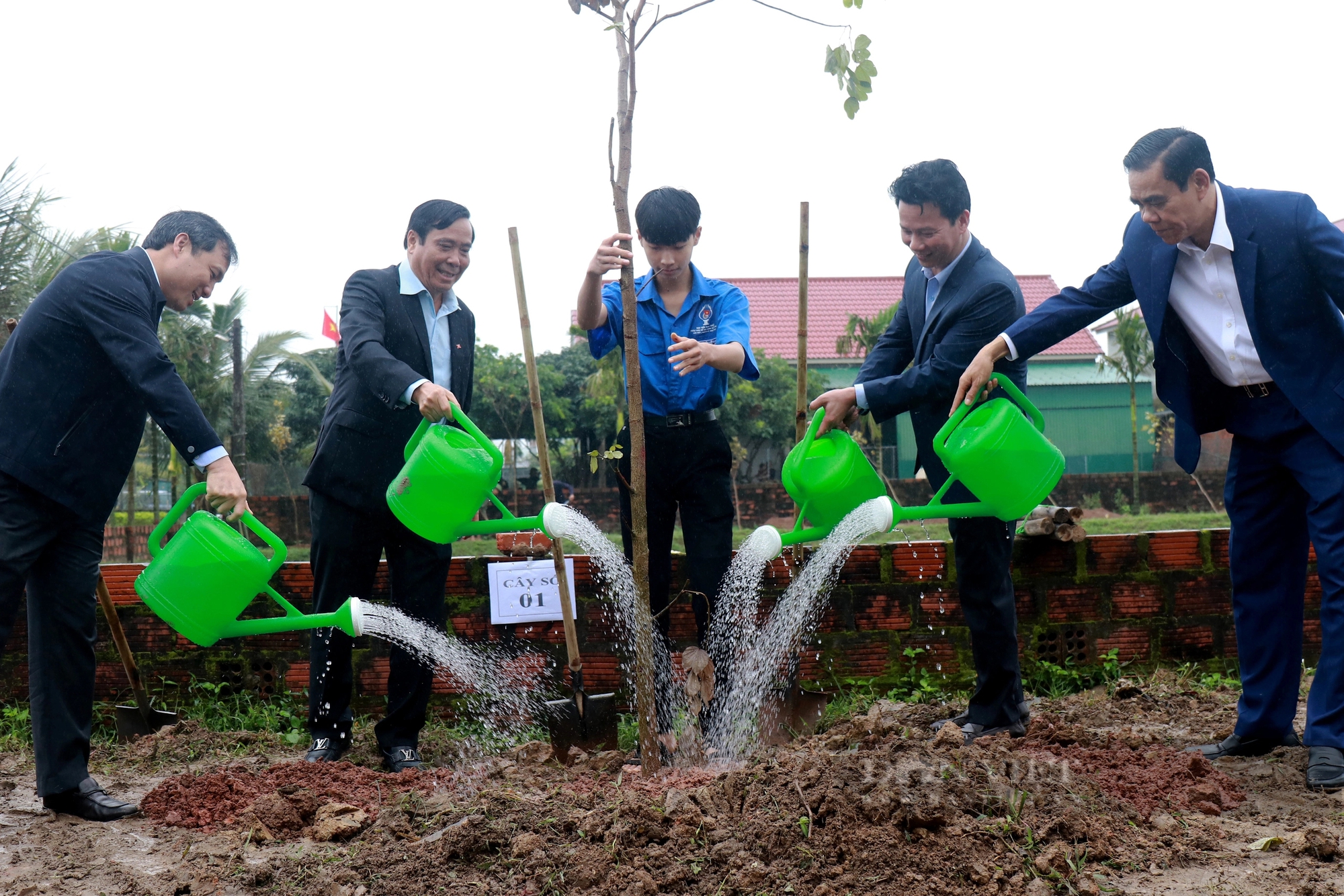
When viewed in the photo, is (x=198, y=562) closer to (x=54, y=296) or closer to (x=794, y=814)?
(x=54, y=296)

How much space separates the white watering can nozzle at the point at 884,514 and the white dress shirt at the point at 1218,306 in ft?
2.06

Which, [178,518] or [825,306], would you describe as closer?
[178,518]

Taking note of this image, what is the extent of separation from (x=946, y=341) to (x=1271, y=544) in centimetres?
110

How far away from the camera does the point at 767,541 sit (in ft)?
8.71

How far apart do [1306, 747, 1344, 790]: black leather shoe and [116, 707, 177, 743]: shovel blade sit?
3687 mm

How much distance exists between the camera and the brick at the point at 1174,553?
410 cm

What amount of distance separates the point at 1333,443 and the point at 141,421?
10.6ft

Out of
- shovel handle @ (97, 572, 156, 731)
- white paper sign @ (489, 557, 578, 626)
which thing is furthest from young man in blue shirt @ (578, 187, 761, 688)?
shovel handle @ (97, 572, 156, 731)

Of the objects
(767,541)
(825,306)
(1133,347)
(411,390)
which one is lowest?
(767,541)

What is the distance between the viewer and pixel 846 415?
118 inches

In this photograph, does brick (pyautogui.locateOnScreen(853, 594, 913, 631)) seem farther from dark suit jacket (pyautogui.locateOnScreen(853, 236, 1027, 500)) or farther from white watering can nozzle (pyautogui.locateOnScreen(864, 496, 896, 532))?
white watering can nozzle (pyautogui.locateOnScreen(864, 496, 896, 532))

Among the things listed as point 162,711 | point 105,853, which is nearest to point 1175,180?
point 105,853

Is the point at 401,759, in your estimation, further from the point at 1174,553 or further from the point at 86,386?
the point at 1174,553

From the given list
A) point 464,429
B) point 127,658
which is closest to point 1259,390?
point 464,429
